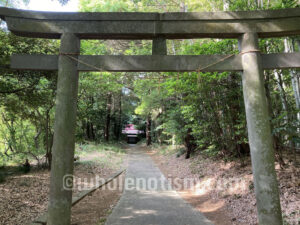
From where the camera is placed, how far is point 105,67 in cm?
323

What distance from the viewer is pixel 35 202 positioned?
15.2 ft

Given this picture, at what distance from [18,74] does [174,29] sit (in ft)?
14.6

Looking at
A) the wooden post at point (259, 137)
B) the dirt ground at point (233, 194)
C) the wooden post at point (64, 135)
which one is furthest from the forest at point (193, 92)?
the wooden post at point (64, 135)

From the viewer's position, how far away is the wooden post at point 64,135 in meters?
3.00

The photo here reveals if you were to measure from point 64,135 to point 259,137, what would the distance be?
10.1ft

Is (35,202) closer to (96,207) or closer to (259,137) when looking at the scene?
(96,207)

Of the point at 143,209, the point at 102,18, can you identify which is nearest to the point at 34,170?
the point at 143,209

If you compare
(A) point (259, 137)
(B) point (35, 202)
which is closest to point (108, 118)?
(B) point (35, 202)

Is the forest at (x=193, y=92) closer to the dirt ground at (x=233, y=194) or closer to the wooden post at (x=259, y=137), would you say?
the dirt ground at (x=233, y=194)

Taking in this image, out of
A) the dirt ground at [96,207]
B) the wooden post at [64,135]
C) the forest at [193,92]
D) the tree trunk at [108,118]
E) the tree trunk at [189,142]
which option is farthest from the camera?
the tree trunk at [108,118]

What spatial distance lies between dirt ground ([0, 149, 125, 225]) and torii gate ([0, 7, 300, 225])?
143 centimetres

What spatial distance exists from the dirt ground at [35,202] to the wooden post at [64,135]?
1089mm

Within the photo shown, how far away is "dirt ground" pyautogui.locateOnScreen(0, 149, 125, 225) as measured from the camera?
3.91 m

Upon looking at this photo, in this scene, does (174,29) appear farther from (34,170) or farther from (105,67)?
(34,170)
